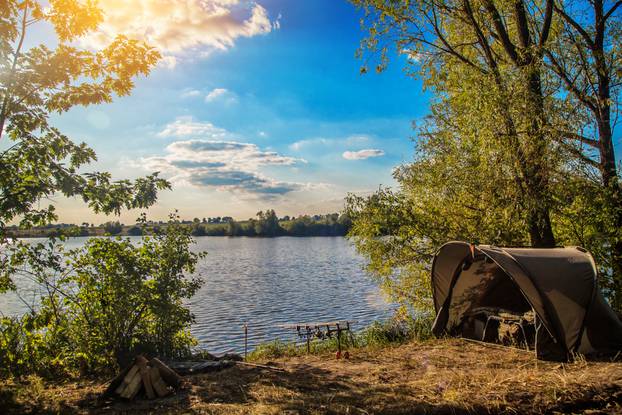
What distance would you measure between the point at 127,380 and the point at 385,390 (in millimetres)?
4326

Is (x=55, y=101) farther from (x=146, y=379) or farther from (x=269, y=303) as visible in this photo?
(x=269, y=303)

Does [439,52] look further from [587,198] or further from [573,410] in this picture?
[573,410]

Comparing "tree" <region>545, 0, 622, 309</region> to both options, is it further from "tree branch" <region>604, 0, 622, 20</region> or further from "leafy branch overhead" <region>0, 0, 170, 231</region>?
"leafy branch overhead" <region>0, 0, 170, 231</region>

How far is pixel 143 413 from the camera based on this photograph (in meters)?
6.26

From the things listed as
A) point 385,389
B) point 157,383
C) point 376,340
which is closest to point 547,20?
point 376,340

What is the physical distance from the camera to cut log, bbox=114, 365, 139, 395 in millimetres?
7104

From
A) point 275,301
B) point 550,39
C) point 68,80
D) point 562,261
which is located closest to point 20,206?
point 68,80

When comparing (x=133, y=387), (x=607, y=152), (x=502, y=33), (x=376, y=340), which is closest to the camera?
(x=133, y=387)

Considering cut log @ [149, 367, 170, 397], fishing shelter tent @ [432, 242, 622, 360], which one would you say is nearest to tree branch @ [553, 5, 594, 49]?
fishing shelter tent @ [432, 242, 622, 360]

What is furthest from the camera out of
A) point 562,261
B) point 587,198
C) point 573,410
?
point 587,198

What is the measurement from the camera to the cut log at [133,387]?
698 centimetres

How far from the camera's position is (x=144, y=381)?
282 inches

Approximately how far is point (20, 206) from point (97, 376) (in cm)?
414

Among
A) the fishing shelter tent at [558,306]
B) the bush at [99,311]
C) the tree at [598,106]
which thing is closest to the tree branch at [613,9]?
the tree at [598,106]
